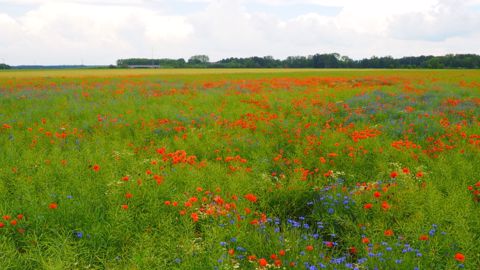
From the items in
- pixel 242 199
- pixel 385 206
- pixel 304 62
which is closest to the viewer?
pixel 385 206

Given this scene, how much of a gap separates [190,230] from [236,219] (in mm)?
578

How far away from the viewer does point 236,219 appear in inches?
170

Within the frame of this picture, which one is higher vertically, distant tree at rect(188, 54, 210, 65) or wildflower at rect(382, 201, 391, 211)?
distant tree at rect(188, 54, 210, 65)

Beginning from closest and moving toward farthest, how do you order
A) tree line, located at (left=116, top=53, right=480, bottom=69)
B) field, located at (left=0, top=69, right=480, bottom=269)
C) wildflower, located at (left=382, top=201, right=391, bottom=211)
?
1. field, located at (left=0, top=69, right=480, bottom=269)
2. wildflower, located at (left=382, top=201, right=391, bottom=211)
3. tree line, located at (left=116, top=53, right=480, bottom=69)

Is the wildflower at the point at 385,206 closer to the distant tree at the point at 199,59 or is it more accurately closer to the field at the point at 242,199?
the field at the point at 242,199

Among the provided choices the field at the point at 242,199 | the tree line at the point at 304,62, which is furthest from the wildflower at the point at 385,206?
the tree line at the point at 304,62

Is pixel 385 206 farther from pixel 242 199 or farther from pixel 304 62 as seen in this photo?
pixel 304 62

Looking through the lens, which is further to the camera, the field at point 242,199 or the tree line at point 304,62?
the tree line at point 304,62

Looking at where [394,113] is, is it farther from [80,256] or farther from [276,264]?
[80,256]

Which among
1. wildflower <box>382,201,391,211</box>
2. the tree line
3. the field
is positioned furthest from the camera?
the tree line

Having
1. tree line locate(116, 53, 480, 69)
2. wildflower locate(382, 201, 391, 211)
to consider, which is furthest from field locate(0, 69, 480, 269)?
tree line locate(116, 53, 480, 69)

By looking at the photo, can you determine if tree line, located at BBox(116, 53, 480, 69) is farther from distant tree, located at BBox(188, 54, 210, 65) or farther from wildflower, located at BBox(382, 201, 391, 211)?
wildflower, located at BBox(382, 201, 391, 211)

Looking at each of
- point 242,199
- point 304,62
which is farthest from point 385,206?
point 304,62

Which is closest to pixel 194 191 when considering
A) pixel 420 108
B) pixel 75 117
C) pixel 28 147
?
pixel 28 147
